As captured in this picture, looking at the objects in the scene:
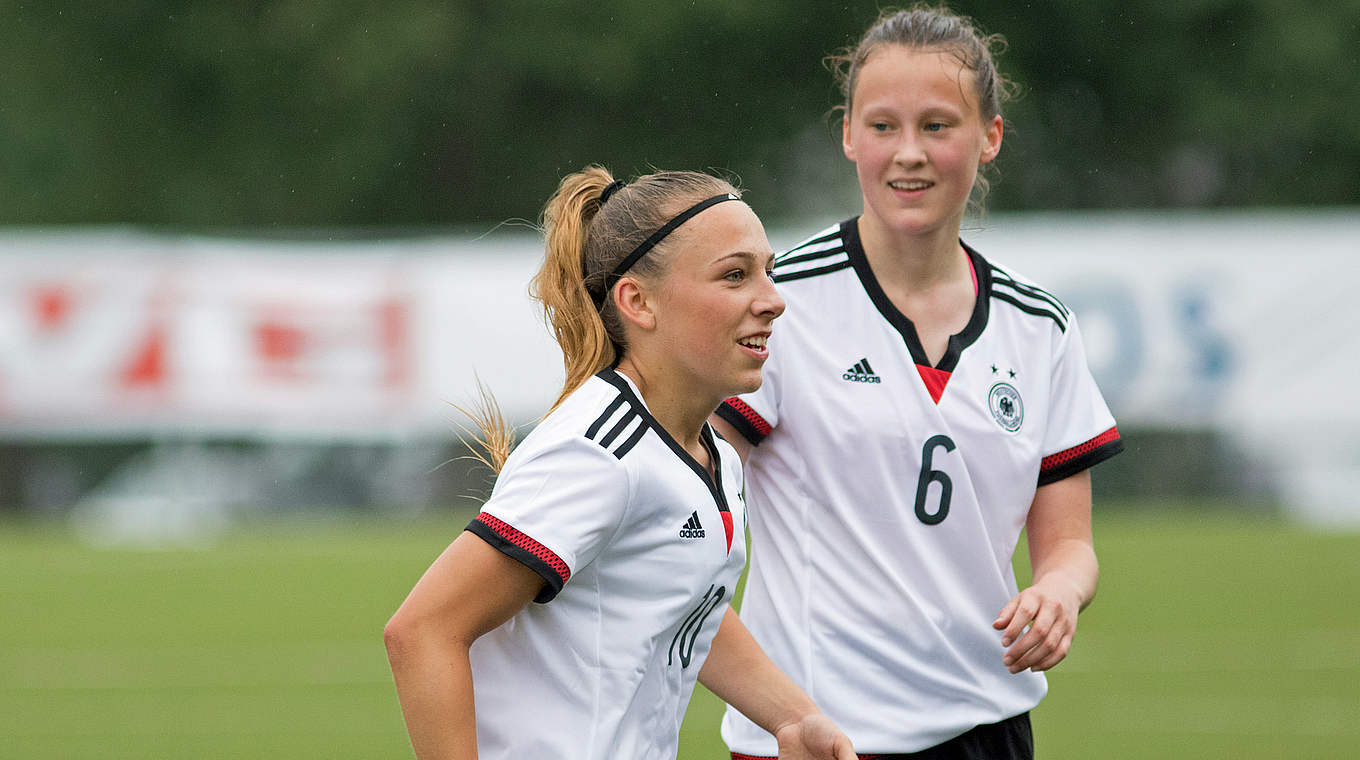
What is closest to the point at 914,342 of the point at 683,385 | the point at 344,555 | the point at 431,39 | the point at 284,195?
the point at 683,385

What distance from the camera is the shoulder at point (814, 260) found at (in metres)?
3.73

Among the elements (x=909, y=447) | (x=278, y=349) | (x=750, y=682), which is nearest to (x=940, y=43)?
(x=909, y=447)

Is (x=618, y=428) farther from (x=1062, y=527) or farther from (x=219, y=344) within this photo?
(x=219, y=344)

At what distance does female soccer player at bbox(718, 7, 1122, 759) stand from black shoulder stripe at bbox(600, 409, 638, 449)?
656 mm

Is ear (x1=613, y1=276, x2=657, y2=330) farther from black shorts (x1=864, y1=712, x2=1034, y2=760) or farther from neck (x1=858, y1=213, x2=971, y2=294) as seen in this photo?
black shorts (x1=864, y1=712, x2=1034, y2=760)

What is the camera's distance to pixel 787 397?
3.65 meters

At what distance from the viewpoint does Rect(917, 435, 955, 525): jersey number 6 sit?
11.8 feet

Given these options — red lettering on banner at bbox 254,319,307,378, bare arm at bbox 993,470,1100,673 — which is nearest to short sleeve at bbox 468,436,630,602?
bare arm at bbox 993,470,1100,673

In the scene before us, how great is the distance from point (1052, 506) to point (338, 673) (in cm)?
782

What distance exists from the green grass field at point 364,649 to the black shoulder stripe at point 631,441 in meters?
5.84

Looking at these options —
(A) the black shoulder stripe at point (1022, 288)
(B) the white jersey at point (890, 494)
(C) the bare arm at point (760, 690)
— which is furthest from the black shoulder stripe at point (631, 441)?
(A) the black shoulder stripe at point (1022, 288)

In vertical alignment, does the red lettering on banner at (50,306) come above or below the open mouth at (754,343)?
above

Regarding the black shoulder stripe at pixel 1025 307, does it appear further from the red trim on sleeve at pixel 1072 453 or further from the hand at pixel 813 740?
the hand at pixel 813 740

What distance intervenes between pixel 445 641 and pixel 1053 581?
1.33 metres
